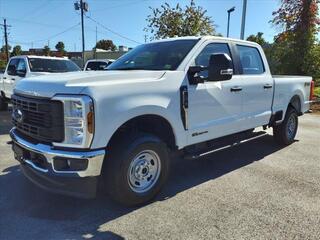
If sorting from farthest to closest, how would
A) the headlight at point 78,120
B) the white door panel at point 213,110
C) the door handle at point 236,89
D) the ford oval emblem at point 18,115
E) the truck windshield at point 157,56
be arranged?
the door handle at point 236,89, the truck windshield at point 157,56, the white door panel at point 213,110, the ford oval emblem at point 18,115, the headlight at point 78,120

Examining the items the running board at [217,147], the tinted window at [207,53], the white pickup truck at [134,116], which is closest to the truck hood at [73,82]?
the white pickup truck at [134,116]

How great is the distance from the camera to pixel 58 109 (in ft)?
12.0

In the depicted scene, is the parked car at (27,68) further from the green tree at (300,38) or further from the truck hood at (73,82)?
the green tree at (300,38)

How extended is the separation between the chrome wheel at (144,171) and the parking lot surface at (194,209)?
0.25 meters

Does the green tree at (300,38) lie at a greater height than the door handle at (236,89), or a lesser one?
greater

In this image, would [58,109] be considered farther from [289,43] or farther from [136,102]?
[289,43]

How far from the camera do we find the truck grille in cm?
367

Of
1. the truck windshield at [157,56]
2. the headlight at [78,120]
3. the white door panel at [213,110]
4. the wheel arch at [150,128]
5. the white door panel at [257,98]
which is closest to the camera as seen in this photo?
the headlight at [78,120]

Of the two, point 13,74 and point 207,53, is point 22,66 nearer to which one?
point 13,74

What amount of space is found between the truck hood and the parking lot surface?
1344mm

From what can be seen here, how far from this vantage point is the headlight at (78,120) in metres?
3.53

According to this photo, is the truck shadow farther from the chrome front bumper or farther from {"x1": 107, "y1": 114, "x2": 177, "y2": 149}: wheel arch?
{"x1": 107, "y1": 114, "x2": 177, "y2": 149}: wheel arch

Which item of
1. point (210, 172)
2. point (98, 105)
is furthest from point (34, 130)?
point (210, 172)

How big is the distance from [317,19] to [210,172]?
49.2 ft
